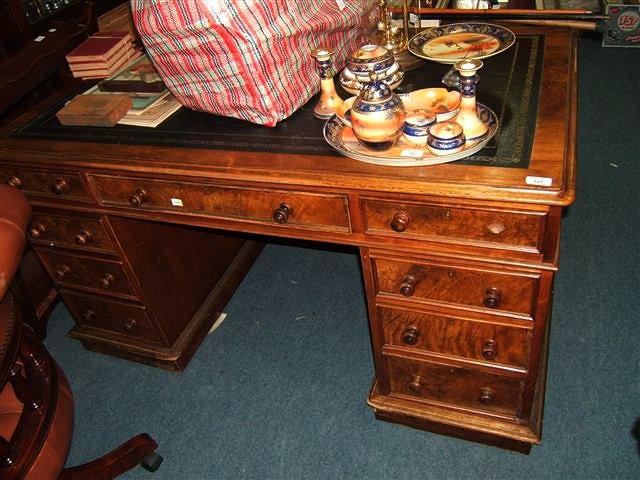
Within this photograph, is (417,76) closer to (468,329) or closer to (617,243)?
(468,329)

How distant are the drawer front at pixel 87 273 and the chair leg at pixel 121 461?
482 mm

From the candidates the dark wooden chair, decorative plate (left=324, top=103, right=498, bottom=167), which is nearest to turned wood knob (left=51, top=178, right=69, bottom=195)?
the dark wooden chair

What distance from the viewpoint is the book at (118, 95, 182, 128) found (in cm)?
158

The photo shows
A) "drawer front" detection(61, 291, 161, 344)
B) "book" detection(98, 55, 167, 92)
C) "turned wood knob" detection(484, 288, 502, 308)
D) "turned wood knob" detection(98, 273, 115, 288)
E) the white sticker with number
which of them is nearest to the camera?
the white sticker with number

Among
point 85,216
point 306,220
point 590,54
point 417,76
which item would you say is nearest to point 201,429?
point 85,216

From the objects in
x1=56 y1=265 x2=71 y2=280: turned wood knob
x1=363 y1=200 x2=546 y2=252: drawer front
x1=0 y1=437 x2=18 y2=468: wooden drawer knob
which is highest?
x1=363 y1=200 x2=546 y2=252: drawer front

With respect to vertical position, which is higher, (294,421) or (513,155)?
(513,155)

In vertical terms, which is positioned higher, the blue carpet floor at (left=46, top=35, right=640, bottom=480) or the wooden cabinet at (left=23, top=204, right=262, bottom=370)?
the wooden cabinet at (left=23, top=204, right=262, bottom=370)

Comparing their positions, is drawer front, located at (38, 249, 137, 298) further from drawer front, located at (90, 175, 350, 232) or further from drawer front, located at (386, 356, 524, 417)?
drawer front, located at (386, 356, 524, 417)

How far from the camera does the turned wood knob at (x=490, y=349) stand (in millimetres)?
1424

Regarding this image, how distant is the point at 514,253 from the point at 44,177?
1325 millimetres

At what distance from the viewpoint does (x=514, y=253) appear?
1.21m

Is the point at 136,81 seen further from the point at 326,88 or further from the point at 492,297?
the point at 492,297

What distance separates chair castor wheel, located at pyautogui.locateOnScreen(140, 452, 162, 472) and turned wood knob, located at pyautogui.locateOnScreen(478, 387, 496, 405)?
3.38 ft
